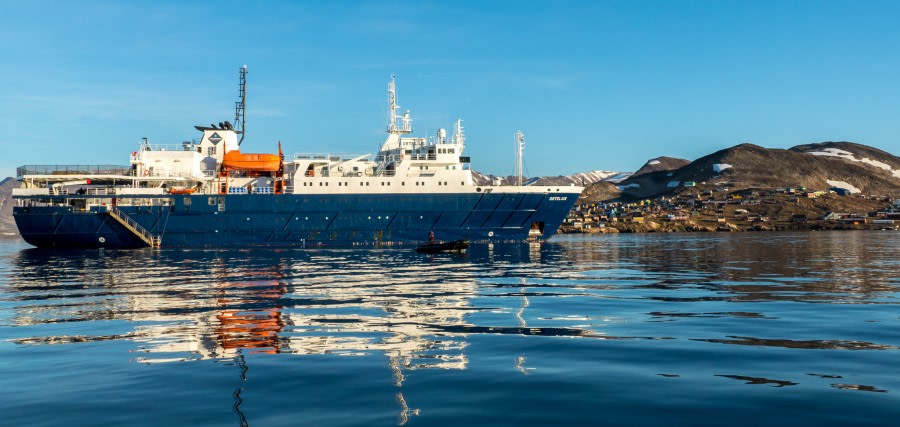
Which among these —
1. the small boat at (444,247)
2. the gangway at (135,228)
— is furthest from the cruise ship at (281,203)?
the small boat at (444,247)

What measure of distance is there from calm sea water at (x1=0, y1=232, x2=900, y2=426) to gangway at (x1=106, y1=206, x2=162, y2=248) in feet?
136

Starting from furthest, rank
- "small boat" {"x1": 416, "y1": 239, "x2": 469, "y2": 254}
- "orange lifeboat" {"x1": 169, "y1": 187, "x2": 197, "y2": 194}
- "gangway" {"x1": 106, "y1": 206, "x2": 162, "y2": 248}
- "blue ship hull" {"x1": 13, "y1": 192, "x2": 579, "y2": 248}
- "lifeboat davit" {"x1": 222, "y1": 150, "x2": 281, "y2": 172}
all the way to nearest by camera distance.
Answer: "lifeboat davit" {"x1": 222, "y1": 150, "x2": 281, "y2": 172}
"orange lifeboat" {"x1": 169, "y1": 187, "x2": 197, "y2": 194}
"blue ship hull" {"x1": 13, "y1": 192, "x2": 579, "y2": 248}
"gangway" {"x1": 106, "y1": 206, "x2": 162, "y2": 248}
"small boat" {"x1": 416, "y1": 239, "x2": 469, "y2": 254}

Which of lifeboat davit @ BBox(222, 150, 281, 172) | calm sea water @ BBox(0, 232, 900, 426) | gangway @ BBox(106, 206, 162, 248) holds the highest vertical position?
lifeboat davit @ BBox(222, 150, 281, 172)

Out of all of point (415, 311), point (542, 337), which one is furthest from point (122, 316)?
point (542, 337)

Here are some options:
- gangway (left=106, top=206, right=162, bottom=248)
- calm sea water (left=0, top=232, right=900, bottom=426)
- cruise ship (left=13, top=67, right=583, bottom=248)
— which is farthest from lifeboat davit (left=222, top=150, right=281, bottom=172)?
calm sea water (left=0, top=232, right=900, bottom=426)

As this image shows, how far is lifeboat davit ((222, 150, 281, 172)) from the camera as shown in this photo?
6844cm

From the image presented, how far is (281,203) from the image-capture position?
65500mm

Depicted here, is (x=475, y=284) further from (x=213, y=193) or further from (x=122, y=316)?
(x=213, y=193)

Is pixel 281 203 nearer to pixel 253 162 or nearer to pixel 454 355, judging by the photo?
pixel 253 162

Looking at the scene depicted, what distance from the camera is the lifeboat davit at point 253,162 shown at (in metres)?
68.4

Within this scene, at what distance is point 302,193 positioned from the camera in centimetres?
6606

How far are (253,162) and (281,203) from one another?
614 cm

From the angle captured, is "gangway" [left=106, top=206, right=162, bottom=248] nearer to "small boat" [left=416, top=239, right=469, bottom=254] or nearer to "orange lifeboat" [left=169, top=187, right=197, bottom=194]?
"orange lifeboat" [left=169, top=187, right=197, bottom=194]

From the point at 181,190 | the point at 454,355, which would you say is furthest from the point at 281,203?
the point at 454,355
